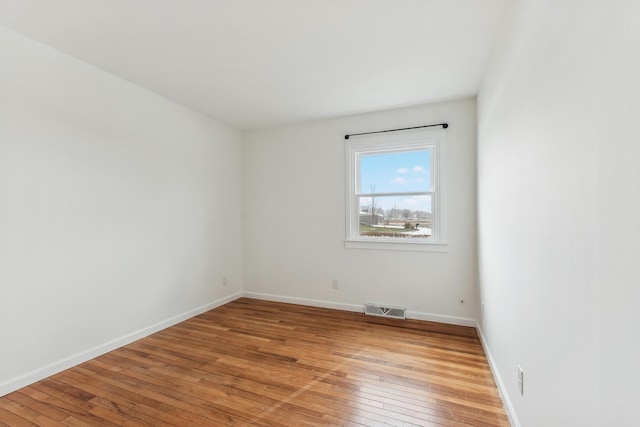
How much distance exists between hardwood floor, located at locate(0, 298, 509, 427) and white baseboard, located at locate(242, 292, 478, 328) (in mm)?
167

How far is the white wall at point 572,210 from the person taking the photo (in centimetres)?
73

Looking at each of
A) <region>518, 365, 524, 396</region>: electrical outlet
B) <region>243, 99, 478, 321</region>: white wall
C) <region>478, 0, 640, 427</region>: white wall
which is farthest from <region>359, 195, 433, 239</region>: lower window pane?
<region>518, 365, 524, 396</region>: electrical outlet

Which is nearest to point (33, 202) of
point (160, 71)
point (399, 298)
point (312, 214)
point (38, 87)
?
point (38, 87)

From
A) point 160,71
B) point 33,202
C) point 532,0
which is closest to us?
point 532,0

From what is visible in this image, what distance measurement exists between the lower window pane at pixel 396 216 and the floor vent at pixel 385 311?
891 mm

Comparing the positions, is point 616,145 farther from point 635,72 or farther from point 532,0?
point 532,0

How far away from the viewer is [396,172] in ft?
12.2

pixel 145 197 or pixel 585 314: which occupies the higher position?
pixel 145 197

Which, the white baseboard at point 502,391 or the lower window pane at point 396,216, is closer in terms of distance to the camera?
the white baseboard at point 502,391

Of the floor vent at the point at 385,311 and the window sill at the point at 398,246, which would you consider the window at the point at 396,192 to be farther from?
the floor vent at the point at 385,311

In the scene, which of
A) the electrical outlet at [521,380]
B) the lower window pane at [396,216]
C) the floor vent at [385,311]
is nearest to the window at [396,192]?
the lower window pane at [396,216]

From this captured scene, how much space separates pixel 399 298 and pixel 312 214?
1577mm

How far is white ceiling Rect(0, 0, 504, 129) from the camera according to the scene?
1.89 metres

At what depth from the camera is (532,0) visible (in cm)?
138
